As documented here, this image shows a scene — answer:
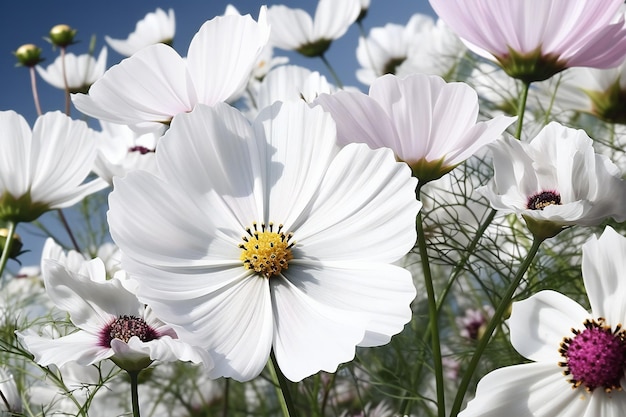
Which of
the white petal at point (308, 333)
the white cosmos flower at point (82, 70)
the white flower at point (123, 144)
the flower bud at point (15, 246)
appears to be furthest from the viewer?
the white cosmos flower at point (82, 70)

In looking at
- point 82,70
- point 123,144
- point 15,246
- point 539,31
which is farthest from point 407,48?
point 539,31

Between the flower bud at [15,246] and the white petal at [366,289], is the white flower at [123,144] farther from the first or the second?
the white petal at [366,289]

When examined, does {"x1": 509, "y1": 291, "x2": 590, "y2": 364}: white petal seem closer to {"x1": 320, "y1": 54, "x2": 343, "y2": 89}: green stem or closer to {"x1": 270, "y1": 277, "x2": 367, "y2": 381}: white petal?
{"x1": 270, "y1": 277, "x2": 367, "y2": 381}: white petal

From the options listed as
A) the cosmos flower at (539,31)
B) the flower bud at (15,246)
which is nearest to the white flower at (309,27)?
the flower bud at (15,246)

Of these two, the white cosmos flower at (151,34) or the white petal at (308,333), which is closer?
the white petal at (308,333)

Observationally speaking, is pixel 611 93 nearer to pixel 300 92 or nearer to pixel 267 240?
pixel 300 92

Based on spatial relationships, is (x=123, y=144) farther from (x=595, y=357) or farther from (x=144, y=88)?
(x=595, y=357)

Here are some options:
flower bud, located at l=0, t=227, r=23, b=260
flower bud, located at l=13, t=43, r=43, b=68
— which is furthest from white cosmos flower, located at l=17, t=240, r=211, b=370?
flower bud, located at l=13, t=43, r=43, b=68
